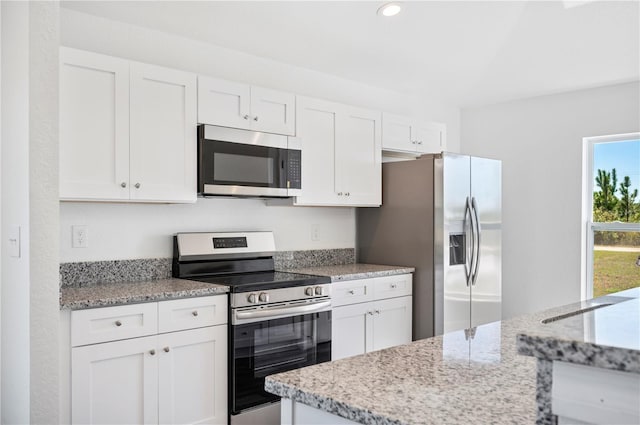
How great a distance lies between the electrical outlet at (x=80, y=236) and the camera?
3.00 metres

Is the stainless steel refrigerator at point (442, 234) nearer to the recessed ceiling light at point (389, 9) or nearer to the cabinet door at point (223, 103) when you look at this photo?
the recessed ceiling light at point (389, 9)

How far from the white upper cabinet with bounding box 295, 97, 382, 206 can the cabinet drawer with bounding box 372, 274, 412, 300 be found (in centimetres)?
61

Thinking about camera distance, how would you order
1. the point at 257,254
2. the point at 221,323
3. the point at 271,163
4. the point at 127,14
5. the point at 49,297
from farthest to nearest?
the point at 257,254 < the point at 271,163 < the point at 127,14 < the point at 221,323 < the point at 49,297

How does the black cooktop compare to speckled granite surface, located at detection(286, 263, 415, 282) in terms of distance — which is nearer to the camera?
the black cooktop

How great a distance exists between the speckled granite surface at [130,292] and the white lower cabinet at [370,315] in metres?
0.93

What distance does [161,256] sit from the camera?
336 centimetres

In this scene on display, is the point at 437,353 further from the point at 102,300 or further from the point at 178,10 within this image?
the point at 178,10

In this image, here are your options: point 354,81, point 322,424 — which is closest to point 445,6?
point 354,81

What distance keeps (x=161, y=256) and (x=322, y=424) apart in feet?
8.05

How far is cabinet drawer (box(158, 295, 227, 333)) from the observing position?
2702 mm

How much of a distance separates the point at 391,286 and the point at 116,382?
2000mm

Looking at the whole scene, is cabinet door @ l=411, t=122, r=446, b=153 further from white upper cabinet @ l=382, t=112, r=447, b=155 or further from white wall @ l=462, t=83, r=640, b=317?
white wall @ l=462, t=83, r=640, b=317

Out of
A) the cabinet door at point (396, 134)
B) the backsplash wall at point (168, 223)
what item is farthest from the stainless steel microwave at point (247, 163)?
the cabinet door at point (396, 134)

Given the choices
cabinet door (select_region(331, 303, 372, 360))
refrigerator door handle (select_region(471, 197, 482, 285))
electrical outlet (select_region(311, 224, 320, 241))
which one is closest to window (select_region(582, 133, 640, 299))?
refrigerator door handle (select_region(471, 197, 482, 285))
